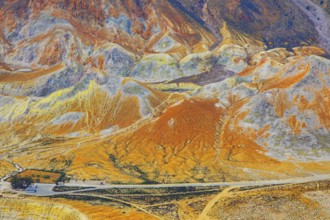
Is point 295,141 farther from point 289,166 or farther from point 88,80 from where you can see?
point 88,80

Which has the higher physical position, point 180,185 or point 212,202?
point 212,202

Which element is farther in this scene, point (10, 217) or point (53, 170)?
point (53, 170)

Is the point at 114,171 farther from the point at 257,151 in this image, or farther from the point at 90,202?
the point at 257,151

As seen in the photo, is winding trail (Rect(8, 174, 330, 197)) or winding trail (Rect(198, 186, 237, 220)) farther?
winding trail (Rect(8, 174, 330, 197))

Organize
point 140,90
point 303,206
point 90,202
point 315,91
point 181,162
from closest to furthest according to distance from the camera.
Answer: point 303,206
point 90,202
point 181,162
point 315,91
point 140,90

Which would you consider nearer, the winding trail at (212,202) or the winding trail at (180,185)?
the winding trail at (212,202)

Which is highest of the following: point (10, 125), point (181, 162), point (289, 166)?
point (289, 166)

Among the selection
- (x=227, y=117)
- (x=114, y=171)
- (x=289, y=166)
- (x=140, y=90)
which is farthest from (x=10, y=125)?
(x=289, y=166)

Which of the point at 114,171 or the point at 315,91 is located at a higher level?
the point at 315,91

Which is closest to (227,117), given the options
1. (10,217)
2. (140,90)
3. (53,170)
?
(140,90)

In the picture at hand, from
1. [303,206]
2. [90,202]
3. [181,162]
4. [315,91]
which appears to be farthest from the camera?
[315,91]

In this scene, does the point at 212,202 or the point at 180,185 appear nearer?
the point at 212,202
